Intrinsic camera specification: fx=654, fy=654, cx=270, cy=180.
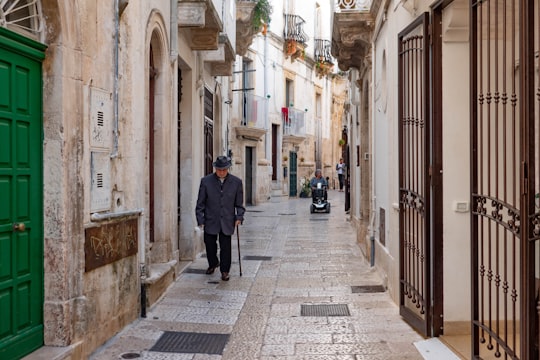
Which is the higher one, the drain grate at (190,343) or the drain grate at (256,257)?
the drain grate at (256,257)

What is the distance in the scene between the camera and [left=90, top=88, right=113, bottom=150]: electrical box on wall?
5.71m

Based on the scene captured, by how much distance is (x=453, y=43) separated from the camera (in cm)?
623

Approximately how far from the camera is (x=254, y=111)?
27.3 m

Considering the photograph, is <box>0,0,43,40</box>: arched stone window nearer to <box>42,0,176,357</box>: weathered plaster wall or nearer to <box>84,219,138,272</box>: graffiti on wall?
<box>42,0,176,357</box>: weathered plaster wall

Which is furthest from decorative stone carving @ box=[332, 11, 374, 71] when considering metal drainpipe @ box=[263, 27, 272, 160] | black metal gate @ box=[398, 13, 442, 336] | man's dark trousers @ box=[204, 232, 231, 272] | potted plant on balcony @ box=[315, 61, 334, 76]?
potted plant on balcony @ box=[315, 61, 334, 76]

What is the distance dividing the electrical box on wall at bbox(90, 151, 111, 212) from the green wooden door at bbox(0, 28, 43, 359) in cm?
66

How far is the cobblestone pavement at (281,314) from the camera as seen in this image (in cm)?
588

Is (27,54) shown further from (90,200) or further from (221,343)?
(221,343)

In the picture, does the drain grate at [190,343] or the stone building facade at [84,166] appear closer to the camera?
the stone building facade at [84,166]

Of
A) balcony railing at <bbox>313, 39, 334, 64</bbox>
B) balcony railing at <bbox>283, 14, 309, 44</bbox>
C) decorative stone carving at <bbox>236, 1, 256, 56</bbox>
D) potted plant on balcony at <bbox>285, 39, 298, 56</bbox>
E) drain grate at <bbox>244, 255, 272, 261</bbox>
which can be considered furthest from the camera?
balcony railing at <bbox>313, 39, 334, 64</bbox>

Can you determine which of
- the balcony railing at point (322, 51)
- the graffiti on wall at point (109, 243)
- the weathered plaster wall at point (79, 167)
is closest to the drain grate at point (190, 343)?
the weathered plaster wall at point (79, 167)

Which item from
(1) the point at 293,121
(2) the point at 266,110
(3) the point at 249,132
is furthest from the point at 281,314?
(1) the point at 293,121

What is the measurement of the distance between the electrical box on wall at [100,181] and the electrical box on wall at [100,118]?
0.10 m

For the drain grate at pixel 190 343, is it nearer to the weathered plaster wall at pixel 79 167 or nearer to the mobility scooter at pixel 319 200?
the weathered plaster wall at pixel 79 167
